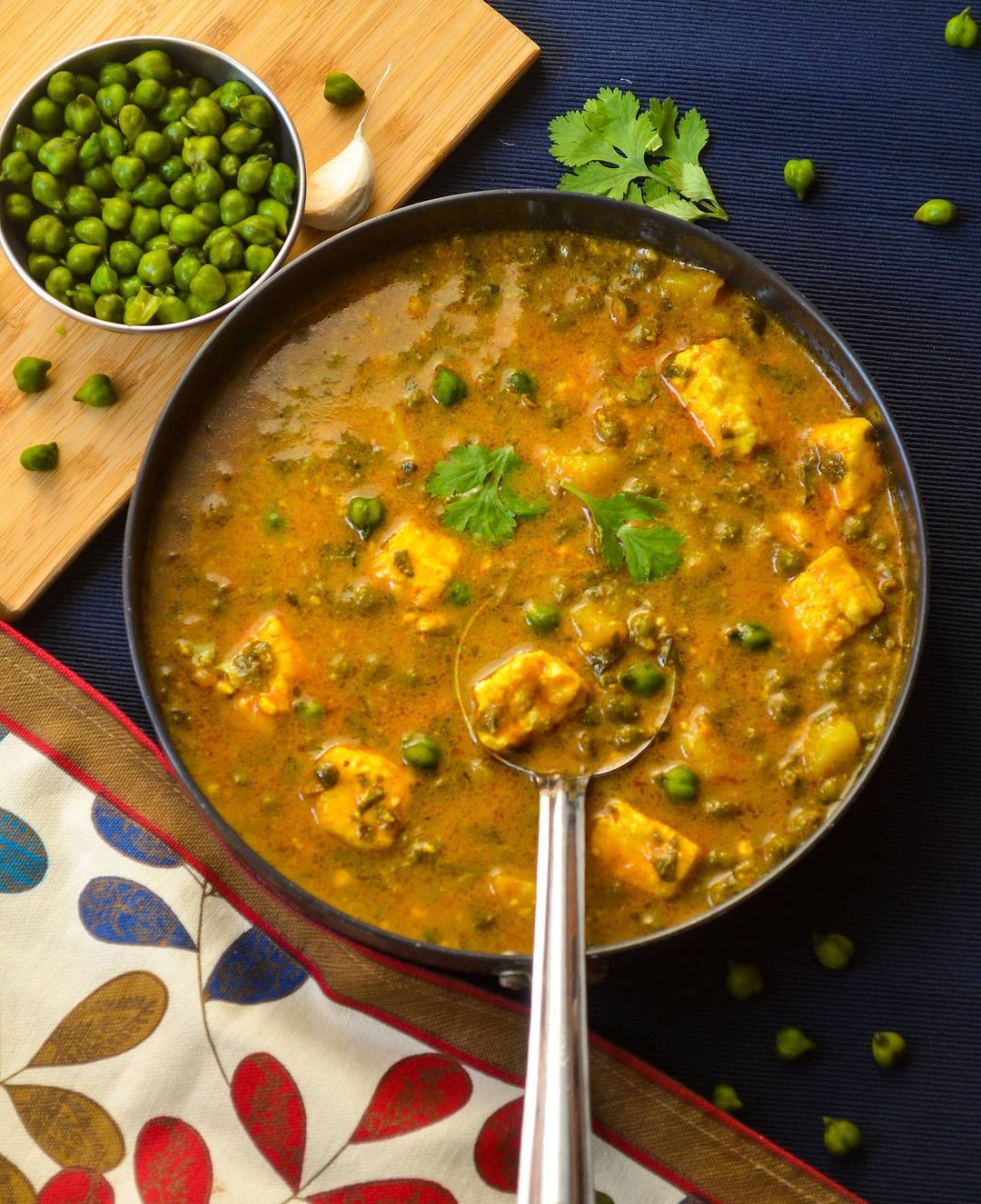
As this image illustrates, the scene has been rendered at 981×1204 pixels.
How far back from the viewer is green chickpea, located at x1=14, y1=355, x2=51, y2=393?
396 cm

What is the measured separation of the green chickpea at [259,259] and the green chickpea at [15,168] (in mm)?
760

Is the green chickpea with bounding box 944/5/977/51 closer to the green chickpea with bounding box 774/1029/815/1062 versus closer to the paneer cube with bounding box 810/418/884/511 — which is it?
Answer: the paneer cube with bounding box 810/418/884/511

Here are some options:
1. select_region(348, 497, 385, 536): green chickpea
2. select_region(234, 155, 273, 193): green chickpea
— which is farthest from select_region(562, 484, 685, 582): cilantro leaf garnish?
select_region(234, 155, 273, 193): green chickpea

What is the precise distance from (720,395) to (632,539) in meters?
0.52

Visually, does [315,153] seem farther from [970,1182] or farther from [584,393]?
[970,1182]

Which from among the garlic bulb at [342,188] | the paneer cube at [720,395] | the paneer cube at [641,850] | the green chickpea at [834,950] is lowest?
the green chickpea at [834,950]

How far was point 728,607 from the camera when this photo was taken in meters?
3.66

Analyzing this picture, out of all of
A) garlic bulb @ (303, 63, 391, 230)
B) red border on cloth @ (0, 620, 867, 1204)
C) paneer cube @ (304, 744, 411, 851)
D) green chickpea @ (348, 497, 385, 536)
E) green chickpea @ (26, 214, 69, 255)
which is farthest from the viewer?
garlic bulb @ (303, 63, 391, 230)

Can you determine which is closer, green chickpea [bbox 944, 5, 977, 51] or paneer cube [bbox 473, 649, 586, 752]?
paneer cube [bbox 473, 649, 586, 752]

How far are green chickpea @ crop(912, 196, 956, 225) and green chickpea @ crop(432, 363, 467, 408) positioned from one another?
1791 mm

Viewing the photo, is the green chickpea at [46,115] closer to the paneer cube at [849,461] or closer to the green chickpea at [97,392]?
the green chickpea at [97,392]

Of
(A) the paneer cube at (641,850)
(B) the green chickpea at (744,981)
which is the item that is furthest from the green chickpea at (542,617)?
(B) the green chickpea at (744,981)

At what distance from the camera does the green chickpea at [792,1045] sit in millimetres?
3875

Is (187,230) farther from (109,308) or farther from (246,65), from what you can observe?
(246,65)
